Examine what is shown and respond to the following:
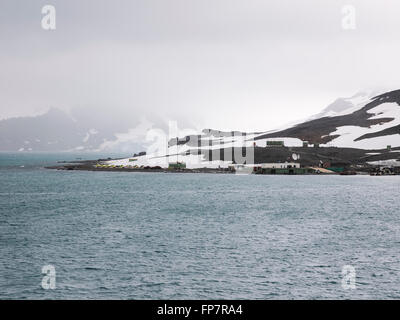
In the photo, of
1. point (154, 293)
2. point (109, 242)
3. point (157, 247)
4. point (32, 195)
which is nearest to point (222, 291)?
point (154, 293)

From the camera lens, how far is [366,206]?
344 feet

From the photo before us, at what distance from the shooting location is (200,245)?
212 ft

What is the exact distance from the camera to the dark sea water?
46875 millimetres

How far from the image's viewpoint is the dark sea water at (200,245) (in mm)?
46875

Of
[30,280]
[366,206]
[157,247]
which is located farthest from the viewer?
[366,206]

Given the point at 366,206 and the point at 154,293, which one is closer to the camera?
the point at 154,293

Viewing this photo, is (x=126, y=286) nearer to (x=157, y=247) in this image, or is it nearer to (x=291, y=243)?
(x=157, y=247)

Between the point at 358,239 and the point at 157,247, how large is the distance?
1130 inches

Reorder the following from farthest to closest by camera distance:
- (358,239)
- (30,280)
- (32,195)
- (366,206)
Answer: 1. (32,195)
2. (366,206)
3. (358,239)
4. (30,280)

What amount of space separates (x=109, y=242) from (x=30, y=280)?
1838 cm

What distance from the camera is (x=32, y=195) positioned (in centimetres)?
12775
